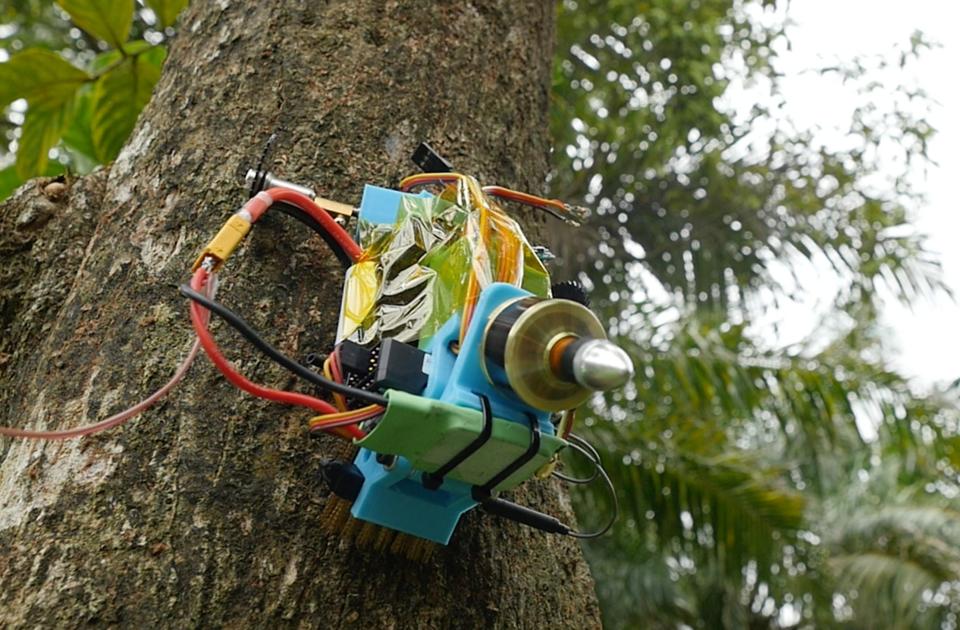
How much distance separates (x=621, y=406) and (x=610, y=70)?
1.41 meters

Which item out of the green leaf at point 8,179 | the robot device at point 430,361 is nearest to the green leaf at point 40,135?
the green leaf at point 8,179

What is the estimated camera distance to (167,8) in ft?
5.98

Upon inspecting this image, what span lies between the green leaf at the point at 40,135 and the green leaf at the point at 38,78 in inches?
1.0

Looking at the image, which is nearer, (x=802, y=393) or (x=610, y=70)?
(x=802, y=393)

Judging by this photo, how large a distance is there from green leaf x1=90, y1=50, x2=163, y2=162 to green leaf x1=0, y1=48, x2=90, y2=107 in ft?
0.15

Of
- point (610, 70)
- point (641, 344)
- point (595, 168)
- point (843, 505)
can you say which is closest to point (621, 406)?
point (641, 344)

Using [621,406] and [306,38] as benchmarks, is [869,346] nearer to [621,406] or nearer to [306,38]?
[621,406]

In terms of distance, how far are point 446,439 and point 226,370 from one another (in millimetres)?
181

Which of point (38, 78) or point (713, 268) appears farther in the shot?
point (713, 268)

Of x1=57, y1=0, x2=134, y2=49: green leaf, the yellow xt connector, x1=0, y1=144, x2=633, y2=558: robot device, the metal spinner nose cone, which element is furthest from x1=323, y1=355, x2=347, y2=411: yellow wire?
x1=57, y1=0, x2=134, y2=49: green leaf

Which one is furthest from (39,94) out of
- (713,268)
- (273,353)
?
(713,268)

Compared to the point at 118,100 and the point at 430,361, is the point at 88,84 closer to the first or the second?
the point at 118,100

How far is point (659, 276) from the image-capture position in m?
4.02

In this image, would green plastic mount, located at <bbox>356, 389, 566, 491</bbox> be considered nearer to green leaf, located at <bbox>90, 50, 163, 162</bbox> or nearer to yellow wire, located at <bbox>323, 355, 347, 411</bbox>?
yellow wire, located at <bbox>323, 355, 347, 411</bbox>
